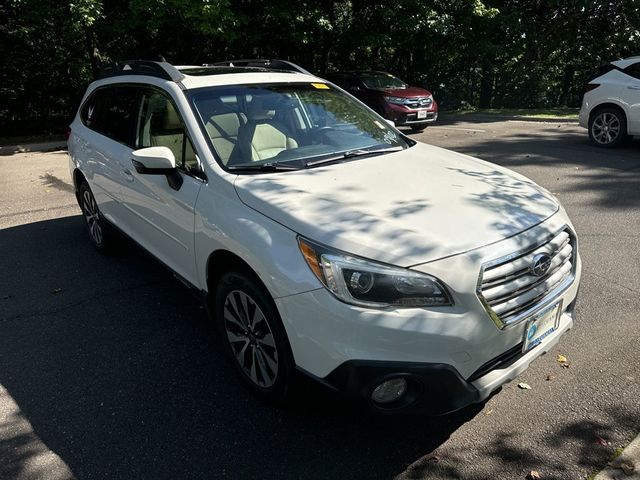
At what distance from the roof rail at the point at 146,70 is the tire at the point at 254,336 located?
165 centimetres

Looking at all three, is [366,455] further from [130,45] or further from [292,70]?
[130,45]

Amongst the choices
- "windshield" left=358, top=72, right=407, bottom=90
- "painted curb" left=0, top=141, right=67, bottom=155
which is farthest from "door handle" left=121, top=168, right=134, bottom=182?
"windshield" left=358, top=72, right=407, bottom=90

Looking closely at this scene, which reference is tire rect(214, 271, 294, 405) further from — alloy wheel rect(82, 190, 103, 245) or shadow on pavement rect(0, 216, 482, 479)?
alloy wheel rect(82, 190, 103, 245)

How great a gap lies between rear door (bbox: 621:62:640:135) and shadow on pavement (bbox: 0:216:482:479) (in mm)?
8025

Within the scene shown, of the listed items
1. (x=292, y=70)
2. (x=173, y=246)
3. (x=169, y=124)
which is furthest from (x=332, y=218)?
(x=292, y=70)

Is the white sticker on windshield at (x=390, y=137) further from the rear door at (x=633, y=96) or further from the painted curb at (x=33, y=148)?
the painted curb at (x=33, y=148)

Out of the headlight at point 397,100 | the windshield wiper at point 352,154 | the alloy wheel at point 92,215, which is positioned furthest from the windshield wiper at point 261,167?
the headlight at point 397,100

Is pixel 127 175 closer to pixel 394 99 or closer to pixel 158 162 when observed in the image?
pixel 158 162

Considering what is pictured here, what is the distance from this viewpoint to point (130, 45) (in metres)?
15.7

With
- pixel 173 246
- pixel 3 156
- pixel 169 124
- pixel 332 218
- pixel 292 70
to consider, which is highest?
pixel 292 70

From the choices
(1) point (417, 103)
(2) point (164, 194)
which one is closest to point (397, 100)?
(1) point (417, 103)

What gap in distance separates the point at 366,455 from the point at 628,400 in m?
1.49

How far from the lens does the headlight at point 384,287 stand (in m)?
2.26

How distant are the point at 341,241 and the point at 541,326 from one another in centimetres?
107
